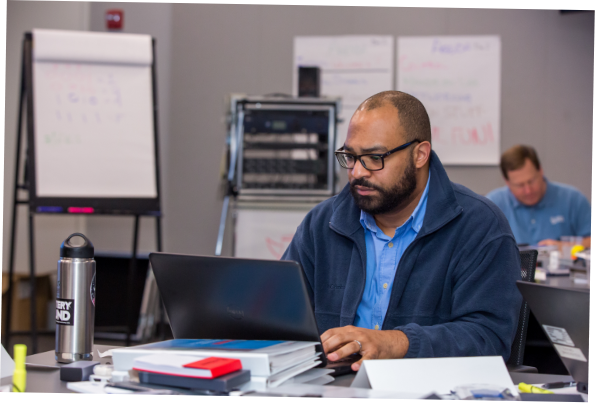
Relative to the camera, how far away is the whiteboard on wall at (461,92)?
4246 millimetres

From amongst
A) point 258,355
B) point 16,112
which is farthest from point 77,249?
point 16,112

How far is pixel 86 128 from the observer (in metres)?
3.24

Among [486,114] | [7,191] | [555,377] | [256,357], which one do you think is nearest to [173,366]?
[256,357]

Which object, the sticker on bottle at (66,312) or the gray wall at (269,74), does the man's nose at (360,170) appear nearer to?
the sticker on bottle at (66,312)

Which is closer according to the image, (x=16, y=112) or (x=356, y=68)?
(x=16, y=112)

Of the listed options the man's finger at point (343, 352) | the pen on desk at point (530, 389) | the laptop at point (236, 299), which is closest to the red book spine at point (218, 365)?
the laptop at point (236, 299)

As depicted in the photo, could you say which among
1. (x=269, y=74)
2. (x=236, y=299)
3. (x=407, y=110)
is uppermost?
(x=269, y=74)

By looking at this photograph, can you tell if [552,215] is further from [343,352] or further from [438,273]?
[343,352]

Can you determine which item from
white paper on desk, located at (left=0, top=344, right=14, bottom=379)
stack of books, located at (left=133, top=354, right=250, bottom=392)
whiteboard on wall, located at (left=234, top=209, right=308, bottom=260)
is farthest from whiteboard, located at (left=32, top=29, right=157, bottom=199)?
stack of books, located at (left=133, top=354, right=250, bottom=392)

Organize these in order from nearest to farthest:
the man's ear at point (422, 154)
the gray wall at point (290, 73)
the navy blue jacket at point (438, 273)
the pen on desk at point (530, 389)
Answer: the pen on desk at point (530, 389)
the navy blue jacket at point (438, 273)
the man's ear at point (422, 154)
the gray wall at point (290, 73)

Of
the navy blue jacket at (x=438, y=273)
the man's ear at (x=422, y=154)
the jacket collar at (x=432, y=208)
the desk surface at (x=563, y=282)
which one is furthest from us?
the desk surface at (x=563, y=282)

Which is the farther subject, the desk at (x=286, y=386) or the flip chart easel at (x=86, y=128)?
the flip chart easel at (x=86, y=128)

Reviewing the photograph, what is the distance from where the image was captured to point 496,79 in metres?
4.24

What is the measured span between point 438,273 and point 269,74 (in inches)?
127
